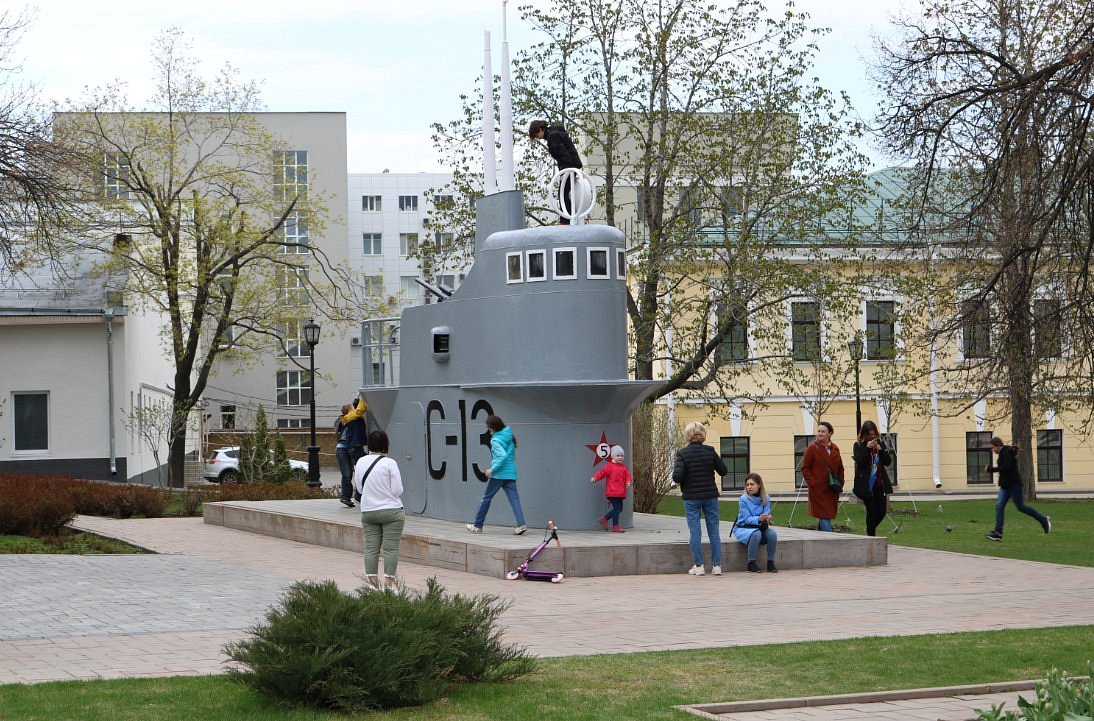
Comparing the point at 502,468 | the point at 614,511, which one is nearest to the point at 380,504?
the point at 502,468

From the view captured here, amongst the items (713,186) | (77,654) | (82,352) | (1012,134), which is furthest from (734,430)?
(77,654)

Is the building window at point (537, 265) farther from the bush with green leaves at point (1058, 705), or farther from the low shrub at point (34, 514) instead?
the bush with green leaves at point (1058, 705)

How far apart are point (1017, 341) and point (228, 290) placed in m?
26.1

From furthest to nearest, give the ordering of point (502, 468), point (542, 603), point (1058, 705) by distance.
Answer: point (502, 468), point (542, 603), point (1058, 705)

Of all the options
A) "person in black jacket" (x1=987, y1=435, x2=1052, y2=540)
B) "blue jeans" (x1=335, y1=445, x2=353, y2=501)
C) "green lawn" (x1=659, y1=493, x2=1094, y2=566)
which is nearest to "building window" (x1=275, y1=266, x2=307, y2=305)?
"green lawn" (x1=659, y1=493, x2=1094, y2=566)

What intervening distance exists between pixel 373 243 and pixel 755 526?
211ft

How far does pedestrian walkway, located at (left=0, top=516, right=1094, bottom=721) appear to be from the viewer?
1074 cm

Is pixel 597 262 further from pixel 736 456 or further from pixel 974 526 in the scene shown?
pixel 736 456

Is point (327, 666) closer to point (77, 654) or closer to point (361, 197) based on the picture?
point (77, 654)

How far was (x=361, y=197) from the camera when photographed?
7994cm

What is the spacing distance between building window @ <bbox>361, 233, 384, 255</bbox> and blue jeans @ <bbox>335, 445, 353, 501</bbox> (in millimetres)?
56979

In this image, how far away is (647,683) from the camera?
8.96 metres

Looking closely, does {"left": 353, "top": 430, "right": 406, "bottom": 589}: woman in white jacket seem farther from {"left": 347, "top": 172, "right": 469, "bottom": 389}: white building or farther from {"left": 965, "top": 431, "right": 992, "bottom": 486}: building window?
{"left": 347, "top": 172, "right": 469, "bottom": 389}: white building

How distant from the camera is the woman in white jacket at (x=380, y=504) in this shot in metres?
13.3
